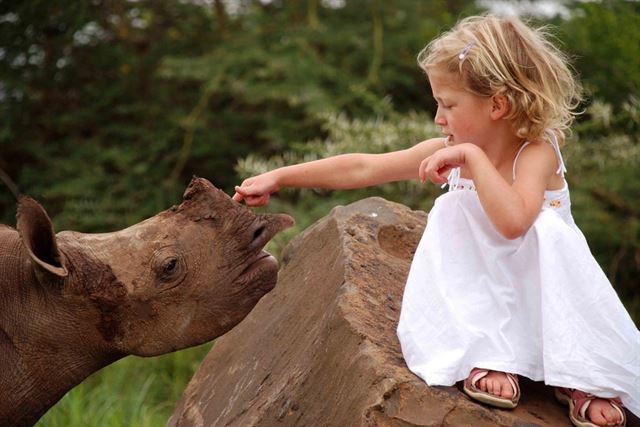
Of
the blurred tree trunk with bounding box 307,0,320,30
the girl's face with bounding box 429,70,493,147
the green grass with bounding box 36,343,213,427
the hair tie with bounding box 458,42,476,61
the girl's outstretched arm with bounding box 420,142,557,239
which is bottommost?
the green grass with bounding box 36,343,213,427

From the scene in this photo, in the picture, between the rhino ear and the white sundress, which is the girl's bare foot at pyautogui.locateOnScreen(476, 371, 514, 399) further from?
the rhino ear

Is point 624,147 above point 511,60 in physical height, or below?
below

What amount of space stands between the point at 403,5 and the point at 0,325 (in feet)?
15.4

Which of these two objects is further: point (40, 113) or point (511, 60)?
point (40, 113)

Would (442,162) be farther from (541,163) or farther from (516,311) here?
(516,311)

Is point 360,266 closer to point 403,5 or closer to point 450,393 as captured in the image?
point 450,393

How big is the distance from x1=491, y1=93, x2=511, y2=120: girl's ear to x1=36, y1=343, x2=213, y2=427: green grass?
2387 millimetres

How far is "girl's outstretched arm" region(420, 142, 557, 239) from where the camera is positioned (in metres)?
2.81

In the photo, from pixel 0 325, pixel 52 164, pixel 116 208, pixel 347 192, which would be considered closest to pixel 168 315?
pixel 0 325

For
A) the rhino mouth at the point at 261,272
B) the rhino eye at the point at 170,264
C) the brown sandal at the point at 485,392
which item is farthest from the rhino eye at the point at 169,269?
the brown sandal at the point at 485,392

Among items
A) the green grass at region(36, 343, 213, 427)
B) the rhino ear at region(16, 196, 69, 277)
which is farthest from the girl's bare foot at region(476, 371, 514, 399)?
the green grass at region(36, 343, 213, 427)

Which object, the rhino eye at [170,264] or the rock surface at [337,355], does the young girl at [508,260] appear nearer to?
the rock surface at [337,355]

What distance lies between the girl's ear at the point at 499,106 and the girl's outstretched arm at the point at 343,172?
420 millimetres

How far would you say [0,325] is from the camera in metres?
2.88
